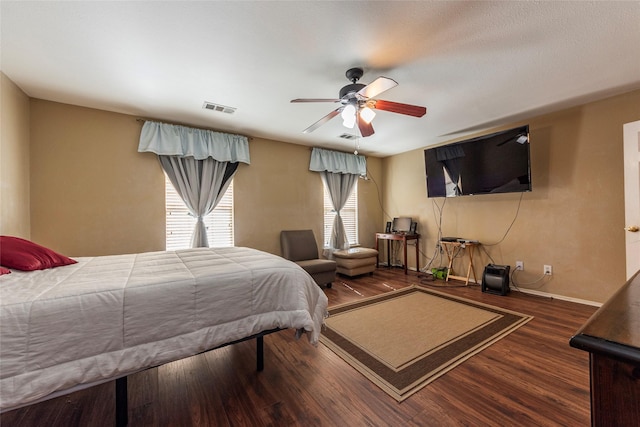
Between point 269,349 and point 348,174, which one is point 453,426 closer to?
point 269,349

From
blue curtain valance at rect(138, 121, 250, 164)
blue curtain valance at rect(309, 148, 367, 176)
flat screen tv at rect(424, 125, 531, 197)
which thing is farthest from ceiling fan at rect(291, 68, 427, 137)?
blue curtain valance at rect(309, 148, 367, 176)

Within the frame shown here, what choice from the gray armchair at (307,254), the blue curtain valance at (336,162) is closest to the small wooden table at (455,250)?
the gray armchair at (307,254)

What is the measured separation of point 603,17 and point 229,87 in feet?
9.72

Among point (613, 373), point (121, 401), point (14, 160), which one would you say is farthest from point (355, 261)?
point (14, 160)

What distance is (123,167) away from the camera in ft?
10.6

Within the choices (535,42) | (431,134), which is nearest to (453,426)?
(535,42)

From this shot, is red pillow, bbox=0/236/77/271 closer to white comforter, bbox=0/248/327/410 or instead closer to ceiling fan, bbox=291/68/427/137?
white comforter, bbox=0/248/327/410

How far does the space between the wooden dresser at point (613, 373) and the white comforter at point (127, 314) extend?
1353mm

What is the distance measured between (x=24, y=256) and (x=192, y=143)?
2267 mm

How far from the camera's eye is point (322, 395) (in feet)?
5.35

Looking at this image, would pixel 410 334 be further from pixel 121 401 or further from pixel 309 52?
pixel 309 52

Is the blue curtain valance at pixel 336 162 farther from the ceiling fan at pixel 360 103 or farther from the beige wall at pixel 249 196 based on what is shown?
the ceiling fan at pixel 360 103

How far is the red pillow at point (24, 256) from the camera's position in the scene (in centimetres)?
157

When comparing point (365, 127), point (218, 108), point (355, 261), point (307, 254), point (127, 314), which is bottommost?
point (355, 261)
